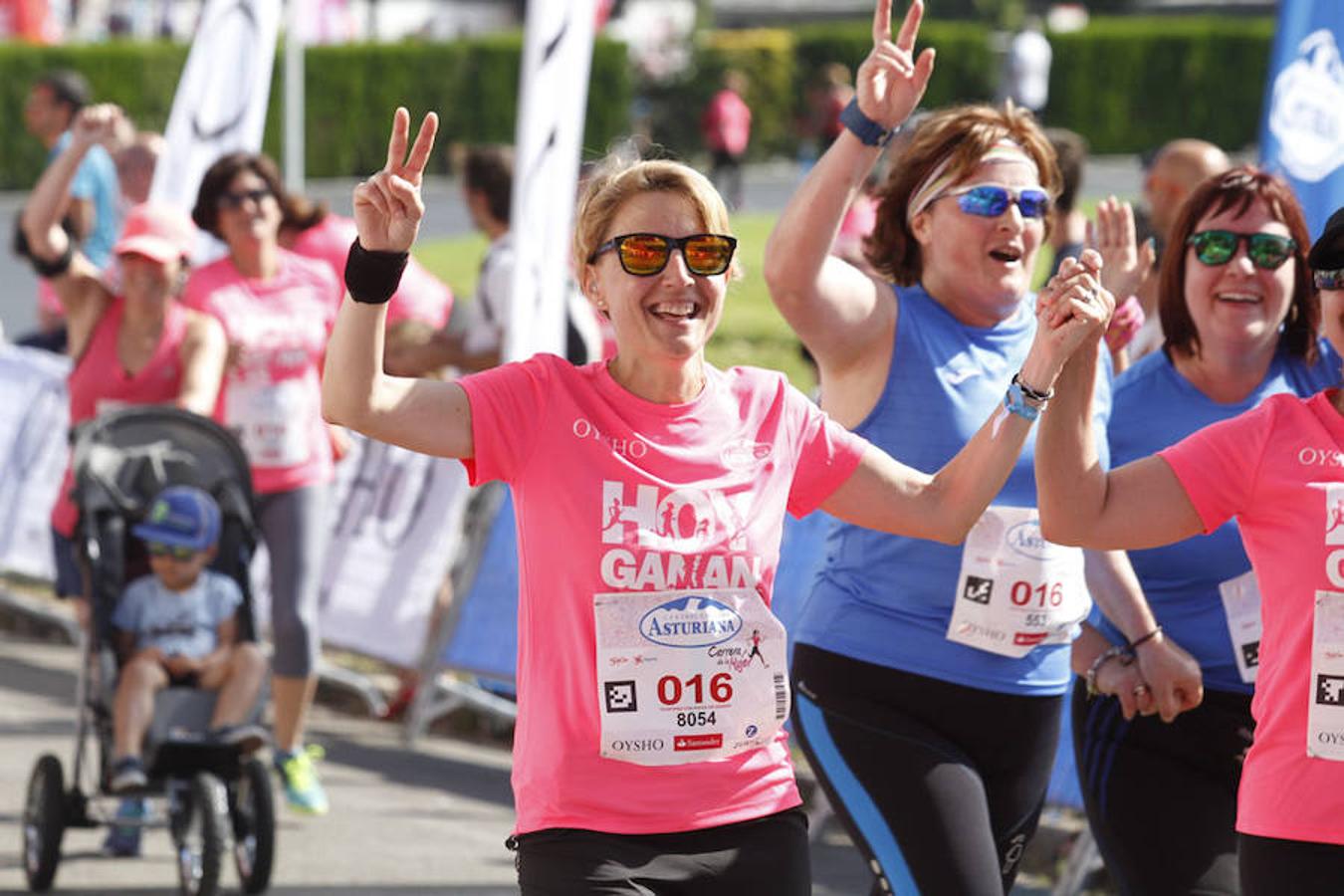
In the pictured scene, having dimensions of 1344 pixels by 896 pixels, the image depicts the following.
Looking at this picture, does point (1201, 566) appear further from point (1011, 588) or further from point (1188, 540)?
point (1011, 588)

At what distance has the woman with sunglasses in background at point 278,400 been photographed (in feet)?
24.6

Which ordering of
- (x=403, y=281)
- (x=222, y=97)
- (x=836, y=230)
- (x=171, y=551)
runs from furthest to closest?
(x=222, y=97)
(x=403, y=281)
(x=171, y=551)
(x=836, y=230)

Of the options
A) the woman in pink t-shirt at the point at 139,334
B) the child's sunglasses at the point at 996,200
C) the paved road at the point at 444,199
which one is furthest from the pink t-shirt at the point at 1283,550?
the paved road at the point at 444,199

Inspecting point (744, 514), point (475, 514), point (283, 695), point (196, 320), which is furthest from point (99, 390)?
point (744, 514)

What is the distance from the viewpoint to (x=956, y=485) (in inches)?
155

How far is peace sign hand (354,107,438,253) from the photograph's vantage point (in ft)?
11.5

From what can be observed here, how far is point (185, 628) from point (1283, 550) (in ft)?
12.7

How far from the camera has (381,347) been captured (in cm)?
358

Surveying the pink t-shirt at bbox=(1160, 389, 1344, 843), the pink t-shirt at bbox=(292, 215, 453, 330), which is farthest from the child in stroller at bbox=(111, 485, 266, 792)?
the pink t-shirt at bbox=(1160, 389, 1344, 843)

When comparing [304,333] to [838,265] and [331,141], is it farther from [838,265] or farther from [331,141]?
[331,141]

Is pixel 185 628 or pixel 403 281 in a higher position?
pixel 403 281

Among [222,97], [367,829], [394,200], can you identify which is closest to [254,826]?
[367,829]

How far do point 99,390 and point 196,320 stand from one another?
0.37m

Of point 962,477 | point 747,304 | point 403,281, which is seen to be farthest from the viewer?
point 747,304
